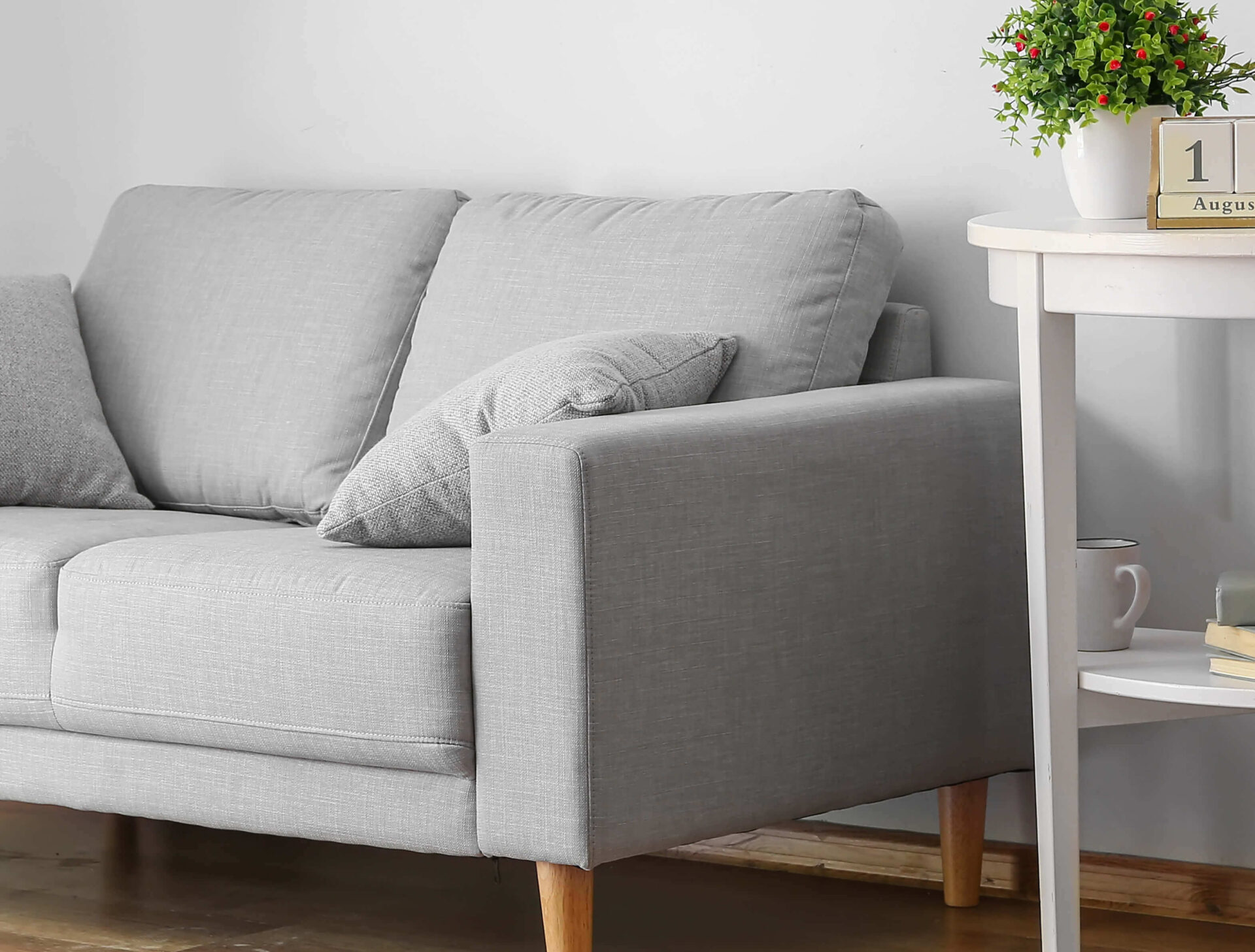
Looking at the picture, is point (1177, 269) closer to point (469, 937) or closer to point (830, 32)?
point (830, 32)

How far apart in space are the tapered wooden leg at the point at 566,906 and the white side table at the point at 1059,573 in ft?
1.63

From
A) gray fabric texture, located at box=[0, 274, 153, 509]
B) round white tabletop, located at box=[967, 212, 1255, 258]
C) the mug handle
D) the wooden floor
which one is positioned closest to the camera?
round white tabletop, located at box=[967, 212, 1255, 258]

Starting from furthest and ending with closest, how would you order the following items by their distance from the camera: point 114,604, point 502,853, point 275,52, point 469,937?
point 275,52
point 469,937
point 114,604
point 502,853

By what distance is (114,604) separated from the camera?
2.10 metres

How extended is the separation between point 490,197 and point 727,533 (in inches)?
37.3

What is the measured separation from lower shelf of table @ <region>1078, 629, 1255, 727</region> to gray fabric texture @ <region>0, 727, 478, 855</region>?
682 mm

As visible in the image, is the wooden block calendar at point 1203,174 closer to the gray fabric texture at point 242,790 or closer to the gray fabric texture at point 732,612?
the gray fabric texture at point 732,612

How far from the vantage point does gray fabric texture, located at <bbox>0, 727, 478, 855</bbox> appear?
1.93 meters

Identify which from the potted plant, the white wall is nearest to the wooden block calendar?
the potted plant

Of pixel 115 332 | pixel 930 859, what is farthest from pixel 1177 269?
pixel 115 332

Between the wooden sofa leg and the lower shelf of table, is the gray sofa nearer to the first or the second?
the wooden sofa leg

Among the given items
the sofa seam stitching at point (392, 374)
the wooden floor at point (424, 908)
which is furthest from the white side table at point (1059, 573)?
the sofa seam stitching at point (392, 374)

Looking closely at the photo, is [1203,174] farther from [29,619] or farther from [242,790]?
[29,619]

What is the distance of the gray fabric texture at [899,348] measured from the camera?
95.4 inches
